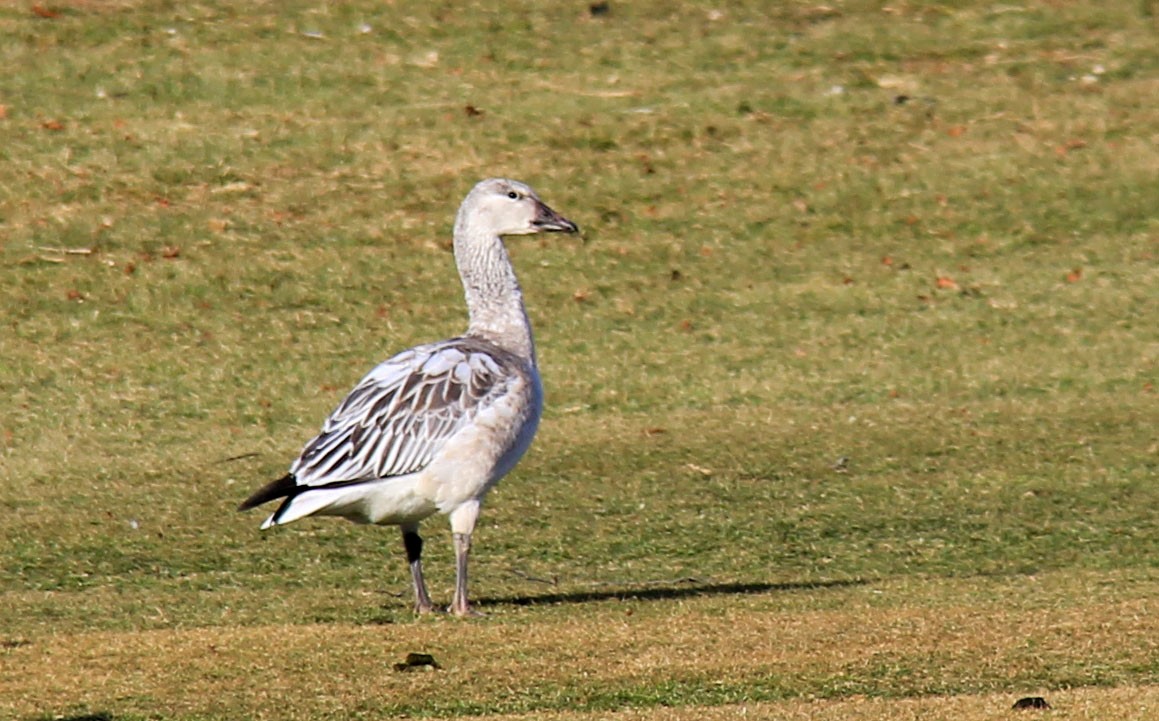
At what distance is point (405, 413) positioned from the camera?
890 centimetres

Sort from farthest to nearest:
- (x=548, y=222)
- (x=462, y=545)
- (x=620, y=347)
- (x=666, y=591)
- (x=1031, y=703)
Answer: (x=620, y=347) → (x=548, y=222) → (x=666, y=591) → (x=462, y=545) → (x=1031, y=703)

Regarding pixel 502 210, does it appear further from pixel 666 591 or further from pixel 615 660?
pixel 615 660

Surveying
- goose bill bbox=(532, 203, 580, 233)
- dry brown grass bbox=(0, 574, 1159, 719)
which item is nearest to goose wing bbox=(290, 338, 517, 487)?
dry brown grass bbox=(0, 574, 1159, 719)

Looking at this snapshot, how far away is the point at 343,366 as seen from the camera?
15.0 m

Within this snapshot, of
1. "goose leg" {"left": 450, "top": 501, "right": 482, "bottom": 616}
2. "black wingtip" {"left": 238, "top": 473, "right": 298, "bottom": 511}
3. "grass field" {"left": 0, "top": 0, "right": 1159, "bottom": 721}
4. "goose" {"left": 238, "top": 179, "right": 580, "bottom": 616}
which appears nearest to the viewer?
"grass field" {"left": 0, "top": 0, "right": 1159, "bottom": 721}

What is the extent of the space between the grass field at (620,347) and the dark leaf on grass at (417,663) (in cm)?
5

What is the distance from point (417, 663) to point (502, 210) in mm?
3035

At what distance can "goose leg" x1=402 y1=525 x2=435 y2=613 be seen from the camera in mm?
9070

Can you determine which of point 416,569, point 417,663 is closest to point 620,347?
point 416,569

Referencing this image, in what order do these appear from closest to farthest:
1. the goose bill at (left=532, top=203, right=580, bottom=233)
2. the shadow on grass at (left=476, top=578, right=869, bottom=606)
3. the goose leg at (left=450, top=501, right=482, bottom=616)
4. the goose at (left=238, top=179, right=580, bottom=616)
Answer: the goose at (left=238, top=179, right=580, bottom=616) < the goose leg at (left=450, top=501, right=482, bottom=616) < the shadow on grass at (left=476, top=578, right=869, bottom=606) < the goose bill at (left=532, top=203, right=580, bottom=233)

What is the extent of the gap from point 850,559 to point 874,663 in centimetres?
323

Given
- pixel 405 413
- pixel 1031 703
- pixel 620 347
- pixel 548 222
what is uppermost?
pixel 548 222

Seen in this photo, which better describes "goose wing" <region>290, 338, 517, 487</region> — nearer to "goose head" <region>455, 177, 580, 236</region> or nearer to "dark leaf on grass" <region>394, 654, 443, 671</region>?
"goose head" <region>455, 177, 580, 236</region>

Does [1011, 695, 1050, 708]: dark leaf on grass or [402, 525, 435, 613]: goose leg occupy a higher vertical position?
[1011, 695, 1050, 708]: dark leaf on grass
